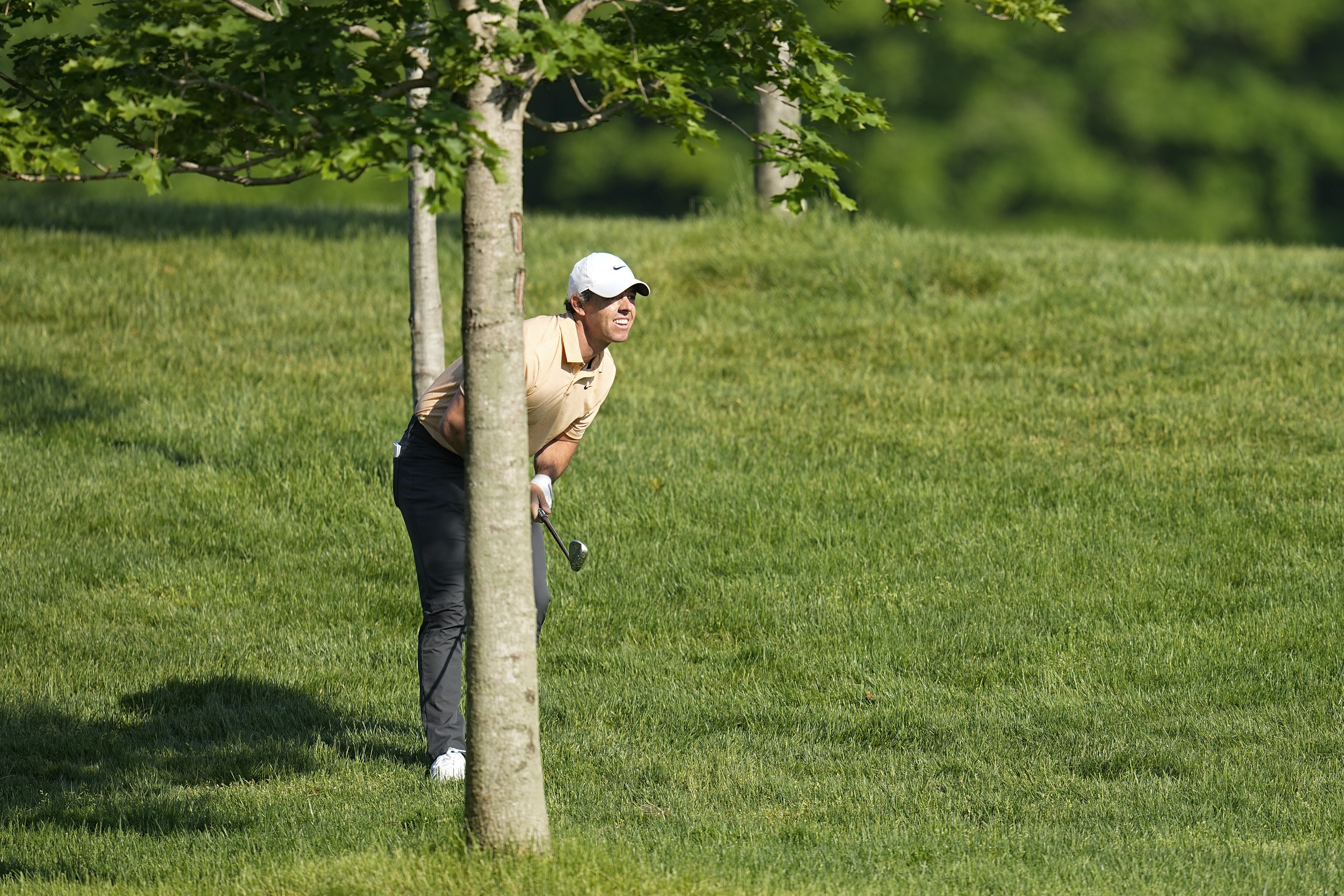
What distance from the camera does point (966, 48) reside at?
2962cm

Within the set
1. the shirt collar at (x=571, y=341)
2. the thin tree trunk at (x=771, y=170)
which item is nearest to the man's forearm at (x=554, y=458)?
the shirt collar at (x=571, y=341)

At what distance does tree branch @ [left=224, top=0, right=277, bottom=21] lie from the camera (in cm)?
410

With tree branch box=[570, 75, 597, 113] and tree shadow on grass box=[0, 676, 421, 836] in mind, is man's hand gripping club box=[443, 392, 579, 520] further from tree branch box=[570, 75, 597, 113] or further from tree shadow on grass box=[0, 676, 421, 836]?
tree shadow on grass box=[0, 676, 421, 836]

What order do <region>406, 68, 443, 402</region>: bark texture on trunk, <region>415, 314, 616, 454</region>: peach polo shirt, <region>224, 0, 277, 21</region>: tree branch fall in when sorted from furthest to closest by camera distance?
<region>406, 68, 443, 402</region>: bark texture on trunk, <region>415, 314, 616, 454</region>: peach polo shirt, <region>224, 0, 277, 21</region>: tree branch

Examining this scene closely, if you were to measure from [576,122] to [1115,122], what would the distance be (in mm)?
27175

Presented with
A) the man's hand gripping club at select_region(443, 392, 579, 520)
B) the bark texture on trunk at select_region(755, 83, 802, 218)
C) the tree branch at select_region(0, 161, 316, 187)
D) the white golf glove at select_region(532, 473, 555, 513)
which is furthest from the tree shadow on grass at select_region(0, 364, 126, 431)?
the bark texture on trunk at select_region(755, 83, 802, 218)

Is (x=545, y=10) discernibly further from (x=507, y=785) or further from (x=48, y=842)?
(x=48, y=842)

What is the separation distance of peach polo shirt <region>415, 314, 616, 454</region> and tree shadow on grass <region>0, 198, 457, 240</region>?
33.4 feet

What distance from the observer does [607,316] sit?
547cm

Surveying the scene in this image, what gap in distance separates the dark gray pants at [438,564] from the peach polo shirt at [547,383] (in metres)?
0.11

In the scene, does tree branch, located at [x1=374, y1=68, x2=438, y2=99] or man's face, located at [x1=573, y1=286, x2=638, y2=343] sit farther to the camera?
man's face, located at [x1=573, y1=286, x2=638, y2=343]

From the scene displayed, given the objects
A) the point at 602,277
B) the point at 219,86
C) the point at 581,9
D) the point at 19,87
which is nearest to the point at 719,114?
the point at 581,9

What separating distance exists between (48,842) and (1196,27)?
30.1 m

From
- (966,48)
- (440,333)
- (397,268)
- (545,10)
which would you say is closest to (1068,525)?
(440,333)
